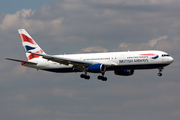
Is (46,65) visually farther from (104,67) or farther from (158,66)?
(158,66)

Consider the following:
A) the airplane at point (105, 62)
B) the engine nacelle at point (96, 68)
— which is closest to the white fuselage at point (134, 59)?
the airplane at point (105, 62)

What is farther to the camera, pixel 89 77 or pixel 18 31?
pixel 18 31

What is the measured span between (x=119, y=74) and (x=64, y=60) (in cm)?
1776

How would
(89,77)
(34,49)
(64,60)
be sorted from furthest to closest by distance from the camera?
(34,49) < (89,77) < (64,60)

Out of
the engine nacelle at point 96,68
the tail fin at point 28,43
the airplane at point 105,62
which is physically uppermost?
the tail fin at point 28,43

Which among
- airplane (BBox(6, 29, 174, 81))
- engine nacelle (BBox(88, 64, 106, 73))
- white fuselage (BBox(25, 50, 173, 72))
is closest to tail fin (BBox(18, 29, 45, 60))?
airplane (BBox(6, 29, 174, 81))

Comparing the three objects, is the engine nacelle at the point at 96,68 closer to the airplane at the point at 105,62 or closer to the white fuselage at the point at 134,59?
the airplane at the point at 105,62

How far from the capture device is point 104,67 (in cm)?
8400

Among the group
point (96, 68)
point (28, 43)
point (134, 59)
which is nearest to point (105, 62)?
point (96, 68)

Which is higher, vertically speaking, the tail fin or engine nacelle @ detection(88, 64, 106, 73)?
the tail fin

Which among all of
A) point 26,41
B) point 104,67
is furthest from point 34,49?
point 104,67

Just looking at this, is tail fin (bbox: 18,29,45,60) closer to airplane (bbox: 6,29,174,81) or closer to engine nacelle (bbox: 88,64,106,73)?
airplane (bbox: 6,29,174,81)

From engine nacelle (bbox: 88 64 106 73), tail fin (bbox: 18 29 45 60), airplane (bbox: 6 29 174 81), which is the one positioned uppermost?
tail fin (bbox: 18 29 45 60)

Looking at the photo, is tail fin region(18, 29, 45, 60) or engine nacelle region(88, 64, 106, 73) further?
tail fin region(18, 29, 45, 60)
